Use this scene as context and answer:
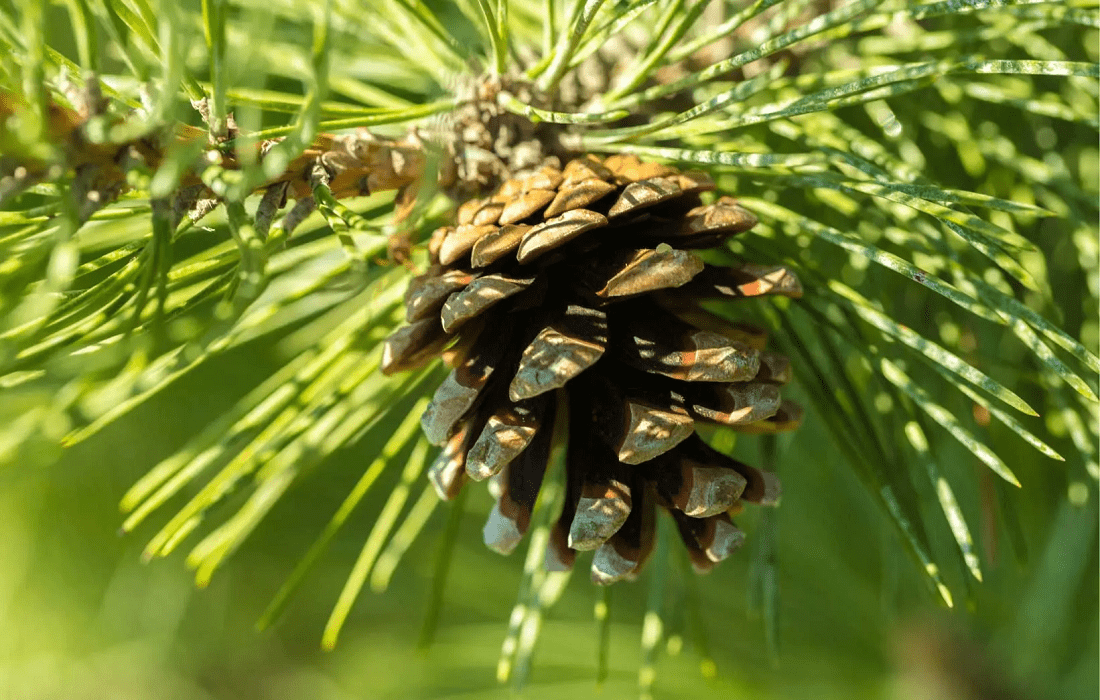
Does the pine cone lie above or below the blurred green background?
above

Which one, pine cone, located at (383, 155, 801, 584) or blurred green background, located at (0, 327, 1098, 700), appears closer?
pine cone, located at (383, 155, 801, 584)

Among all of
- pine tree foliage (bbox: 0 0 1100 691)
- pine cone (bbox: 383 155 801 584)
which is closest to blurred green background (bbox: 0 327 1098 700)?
pine tree foliage (bbox: 0 0 1100 691)

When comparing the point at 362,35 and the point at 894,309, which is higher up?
the point at 362,35

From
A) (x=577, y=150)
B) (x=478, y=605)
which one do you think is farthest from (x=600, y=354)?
(x=478, y=605)

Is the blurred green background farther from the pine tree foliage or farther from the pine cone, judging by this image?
the pine cone

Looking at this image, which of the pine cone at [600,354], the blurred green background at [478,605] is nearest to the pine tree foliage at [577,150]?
the pine cone at [600,354]

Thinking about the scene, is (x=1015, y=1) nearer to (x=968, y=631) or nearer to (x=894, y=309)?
(x=894, y=309)

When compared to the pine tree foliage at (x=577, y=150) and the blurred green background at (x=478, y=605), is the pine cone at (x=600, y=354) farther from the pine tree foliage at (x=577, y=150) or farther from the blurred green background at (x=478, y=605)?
the blurred green background at (x=478, y=605)

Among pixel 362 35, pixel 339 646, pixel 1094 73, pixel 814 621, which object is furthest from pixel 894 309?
pixel 339 646

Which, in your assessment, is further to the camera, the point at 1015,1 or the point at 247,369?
the point at 247,369
